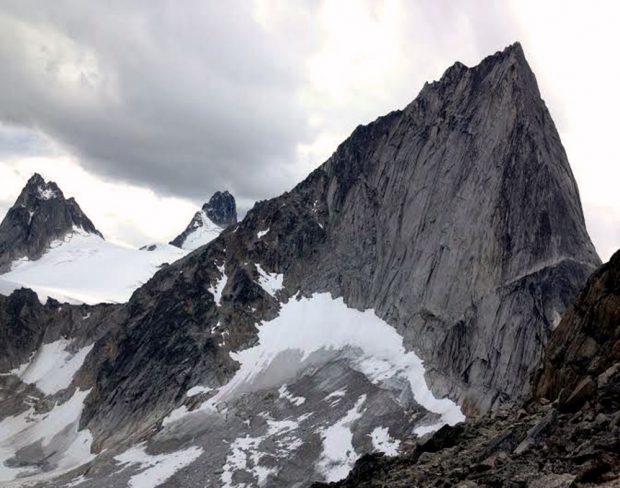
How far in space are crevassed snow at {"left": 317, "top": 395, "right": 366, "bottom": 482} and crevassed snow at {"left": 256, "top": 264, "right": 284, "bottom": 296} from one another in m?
42.4

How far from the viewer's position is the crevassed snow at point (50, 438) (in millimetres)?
102562

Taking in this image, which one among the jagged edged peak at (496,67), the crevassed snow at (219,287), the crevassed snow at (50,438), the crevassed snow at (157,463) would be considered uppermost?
the jagged edged peak at (496,67)

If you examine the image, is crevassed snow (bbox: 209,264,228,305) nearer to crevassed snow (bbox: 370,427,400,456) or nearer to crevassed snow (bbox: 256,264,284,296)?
crevassed snow (bbox: 256,264,284,296)

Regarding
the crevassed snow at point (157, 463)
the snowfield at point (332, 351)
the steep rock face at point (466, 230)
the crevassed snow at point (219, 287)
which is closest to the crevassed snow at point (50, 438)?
the crevassed snow at point (157, 463)

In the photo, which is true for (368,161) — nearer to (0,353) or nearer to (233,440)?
(233,440)

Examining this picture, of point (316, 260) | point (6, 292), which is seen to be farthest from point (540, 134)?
point (6, 292)

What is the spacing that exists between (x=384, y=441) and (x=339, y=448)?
16.7 ft

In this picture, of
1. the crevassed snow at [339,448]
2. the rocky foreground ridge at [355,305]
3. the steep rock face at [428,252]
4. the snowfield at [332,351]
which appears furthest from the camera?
the steep rock face at [428,252]

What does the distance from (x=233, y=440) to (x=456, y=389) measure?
89.5 ft

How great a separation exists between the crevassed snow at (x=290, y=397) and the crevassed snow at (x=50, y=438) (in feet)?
107

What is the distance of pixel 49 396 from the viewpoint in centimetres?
13588

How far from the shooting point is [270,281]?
120250mm

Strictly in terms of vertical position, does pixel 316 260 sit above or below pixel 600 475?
above

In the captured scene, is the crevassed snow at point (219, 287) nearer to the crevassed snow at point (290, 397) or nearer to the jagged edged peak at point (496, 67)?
the crevassed snow at point (290, 397)
